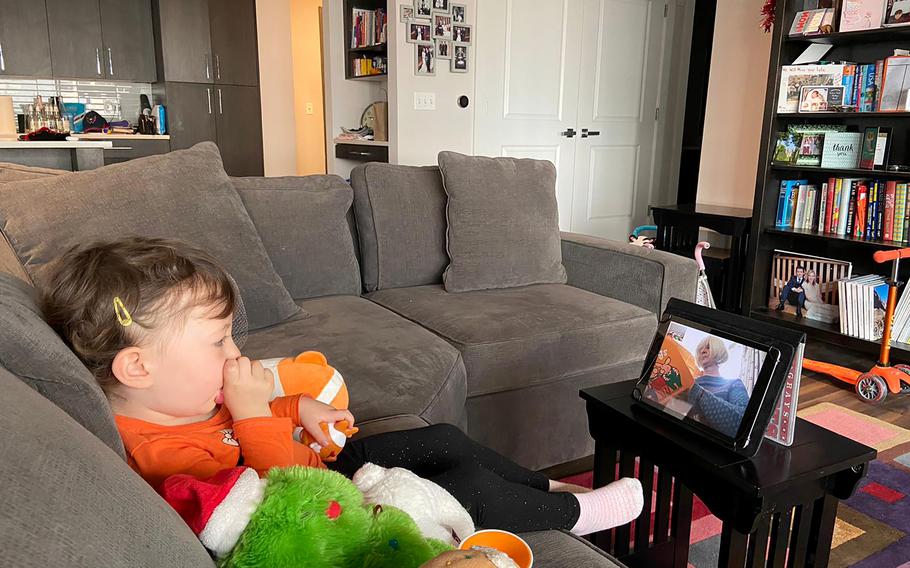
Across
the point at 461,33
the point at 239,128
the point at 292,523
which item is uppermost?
the point at 461,33

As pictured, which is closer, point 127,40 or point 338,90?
point 338,90

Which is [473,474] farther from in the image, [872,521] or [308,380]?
[872,521]

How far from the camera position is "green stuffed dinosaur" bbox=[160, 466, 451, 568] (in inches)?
27.0

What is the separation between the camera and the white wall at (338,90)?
4.76 metres

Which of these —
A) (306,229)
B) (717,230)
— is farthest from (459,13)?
(306,229)

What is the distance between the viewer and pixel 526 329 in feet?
6.50

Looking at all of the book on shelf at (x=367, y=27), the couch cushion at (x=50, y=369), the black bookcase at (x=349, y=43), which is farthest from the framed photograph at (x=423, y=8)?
the couch cushion at (x=50, y=369)

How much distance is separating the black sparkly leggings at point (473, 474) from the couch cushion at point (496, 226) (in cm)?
119

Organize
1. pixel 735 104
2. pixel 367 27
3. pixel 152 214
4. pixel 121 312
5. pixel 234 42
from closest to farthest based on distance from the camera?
pixel 121 312 → pixel 152 214 → pixel 735 104 → pixel 367 27 → pixel 234 42

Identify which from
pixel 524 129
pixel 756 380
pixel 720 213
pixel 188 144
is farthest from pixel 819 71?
pixel 188 144

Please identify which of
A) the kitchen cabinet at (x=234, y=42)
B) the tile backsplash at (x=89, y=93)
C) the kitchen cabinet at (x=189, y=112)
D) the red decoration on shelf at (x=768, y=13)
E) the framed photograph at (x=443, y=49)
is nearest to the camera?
the red decoration on shelf at (x=768, y=13)

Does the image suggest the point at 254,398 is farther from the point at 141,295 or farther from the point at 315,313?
the point at 315,313

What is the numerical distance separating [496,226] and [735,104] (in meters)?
2.39

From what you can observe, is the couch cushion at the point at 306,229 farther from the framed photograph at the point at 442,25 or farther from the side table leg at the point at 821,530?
the framed photograph at the point at 442,25
